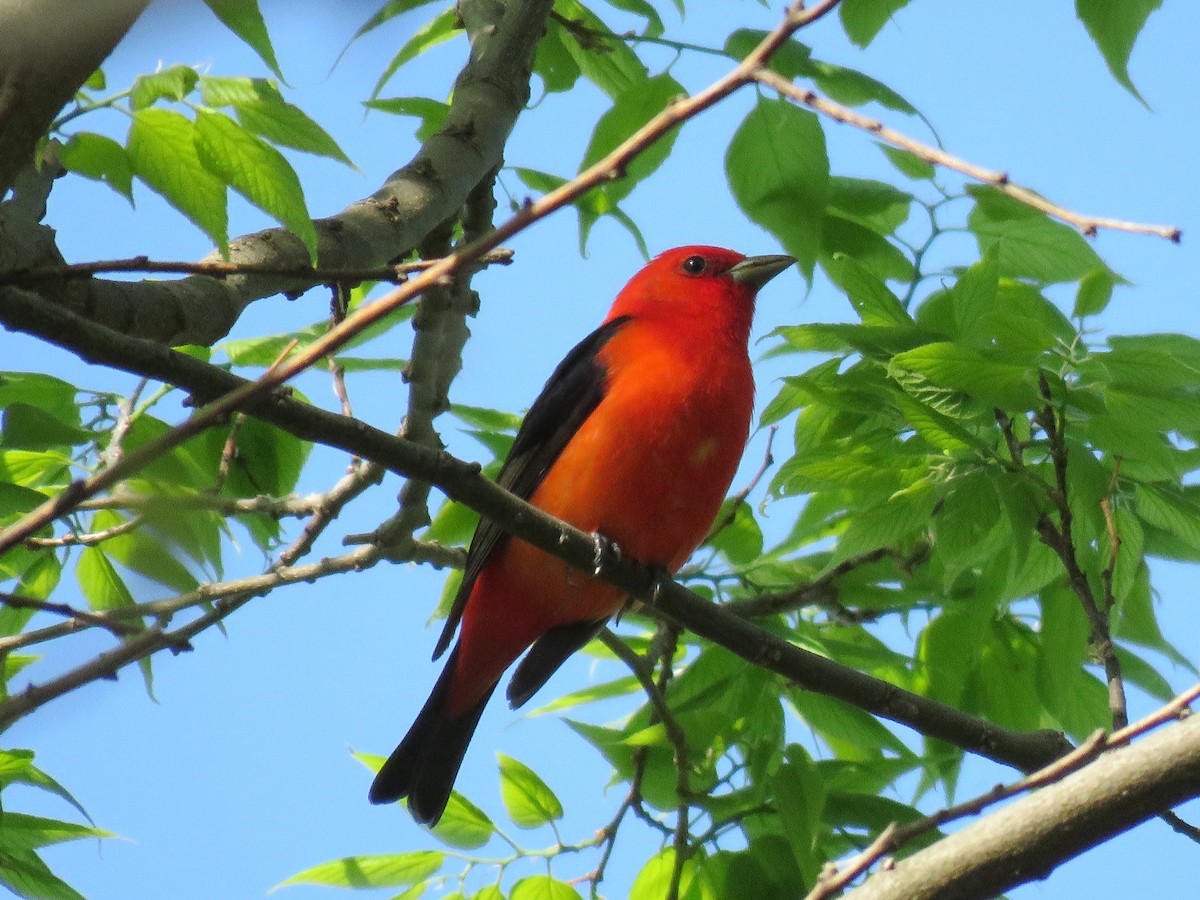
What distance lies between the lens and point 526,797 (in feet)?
12.6

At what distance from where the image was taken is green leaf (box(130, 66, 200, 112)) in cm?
269

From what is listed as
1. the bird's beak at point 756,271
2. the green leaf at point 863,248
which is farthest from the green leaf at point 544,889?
the bird's beak at point 756,271

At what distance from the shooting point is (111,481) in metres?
1.14

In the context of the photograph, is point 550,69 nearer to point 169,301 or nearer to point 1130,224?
point 169,301

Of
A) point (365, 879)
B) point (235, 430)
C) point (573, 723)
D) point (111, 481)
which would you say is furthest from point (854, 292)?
point (111, 481)

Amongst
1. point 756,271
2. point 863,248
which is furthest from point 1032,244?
point 756,271

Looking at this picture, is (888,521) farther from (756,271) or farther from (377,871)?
(756,271)

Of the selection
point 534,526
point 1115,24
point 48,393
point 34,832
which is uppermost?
point 1115,24

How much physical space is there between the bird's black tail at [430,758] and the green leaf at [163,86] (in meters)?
2.34

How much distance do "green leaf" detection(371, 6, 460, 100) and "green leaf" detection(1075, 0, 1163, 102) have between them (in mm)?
2237

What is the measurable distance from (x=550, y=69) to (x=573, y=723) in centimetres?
219

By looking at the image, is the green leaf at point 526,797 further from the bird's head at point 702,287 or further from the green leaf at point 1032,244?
the green leaf at point 1032,244

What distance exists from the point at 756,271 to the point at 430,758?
235cm

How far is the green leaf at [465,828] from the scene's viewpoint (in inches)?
153
